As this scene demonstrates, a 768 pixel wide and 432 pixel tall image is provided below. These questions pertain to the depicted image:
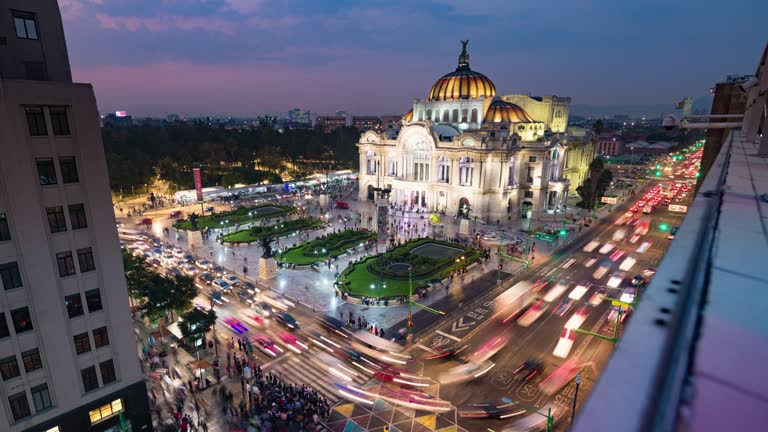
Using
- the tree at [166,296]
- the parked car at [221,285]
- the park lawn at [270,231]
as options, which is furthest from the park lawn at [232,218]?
the tree at [166,296]

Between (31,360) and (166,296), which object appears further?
(166,296)

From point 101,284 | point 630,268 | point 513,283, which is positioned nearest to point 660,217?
point 630,268

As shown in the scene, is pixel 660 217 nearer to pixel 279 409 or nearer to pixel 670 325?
pixel 279 409

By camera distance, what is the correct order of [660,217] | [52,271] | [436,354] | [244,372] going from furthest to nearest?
[660,217] → [436,354] → [244,372] → [52,271]

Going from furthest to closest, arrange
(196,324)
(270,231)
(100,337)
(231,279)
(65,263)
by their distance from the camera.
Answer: (270,231) → (231,279) → (196,324) → (100,337) → (65,263)

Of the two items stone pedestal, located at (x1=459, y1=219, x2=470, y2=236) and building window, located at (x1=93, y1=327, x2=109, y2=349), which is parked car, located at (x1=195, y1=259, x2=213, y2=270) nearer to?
building window, located at (x1=93, y1=327, x2=109, y2=349)

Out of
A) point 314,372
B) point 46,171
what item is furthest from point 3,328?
point 314,372

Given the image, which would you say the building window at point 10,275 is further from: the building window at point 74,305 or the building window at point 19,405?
the building window at point 19,405

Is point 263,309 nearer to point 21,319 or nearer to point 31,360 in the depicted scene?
point 31,360
